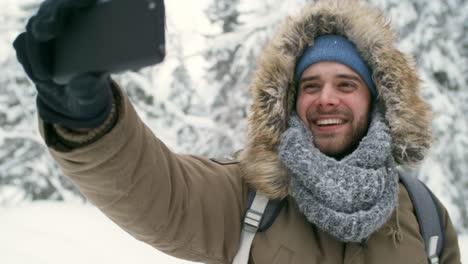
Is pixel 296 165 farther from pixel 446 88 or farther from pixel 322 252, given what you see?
pixel 446 88

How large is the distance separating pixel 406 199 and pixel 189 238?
1259 mm

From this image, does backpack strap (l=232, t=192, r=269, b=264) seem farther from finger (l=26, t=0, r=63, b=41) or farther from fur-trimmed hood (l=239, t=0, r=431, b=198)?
finger (l=26, t=0, r=63, b=41)

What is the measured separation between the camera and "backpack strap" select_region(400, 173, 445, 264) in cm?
223

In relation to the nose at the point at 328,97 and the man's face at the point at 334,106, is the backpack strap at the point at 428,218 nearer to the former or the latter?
the man's face at the point at 334,106

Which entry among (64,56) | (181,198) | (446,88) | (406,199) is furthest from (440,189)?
(64,56)

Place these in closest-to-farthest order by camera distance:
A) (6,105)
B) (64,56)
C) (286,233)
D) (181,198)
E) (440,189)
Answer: (64,56) → (181,198) → (286,233) → (440,189) → (6,105)

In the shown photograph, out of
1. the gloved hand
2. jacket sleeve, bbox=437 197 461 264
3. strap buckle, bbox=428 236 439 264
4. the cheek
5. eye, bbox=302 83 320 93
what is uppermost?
the gloved hand

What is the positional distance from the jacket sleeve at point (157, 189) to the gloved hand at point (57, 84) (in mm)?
103

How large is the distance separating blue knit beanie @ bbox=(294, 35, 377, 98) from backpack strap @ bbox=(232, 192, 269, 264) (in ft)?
2.98

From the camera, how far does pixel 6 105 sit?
38.8 ft

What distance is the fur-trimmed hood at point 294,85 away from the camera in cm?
238

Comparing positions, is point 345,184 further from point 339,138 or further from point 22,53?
point 22,53

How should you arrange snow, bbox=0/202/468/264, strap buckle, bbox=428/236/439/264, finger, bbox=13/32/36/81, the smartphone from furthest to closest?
1. snow, bbox=0/202/468/264
2. strap buckle, bbox=428/236/439/264
3. finger, bbox=13/32/36/81
4. the smartphone

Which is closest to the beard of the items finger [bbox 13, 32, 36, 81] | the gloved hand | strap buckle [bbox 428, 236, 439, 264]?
strap buckle [bbox 428, 236, 439, 264]
